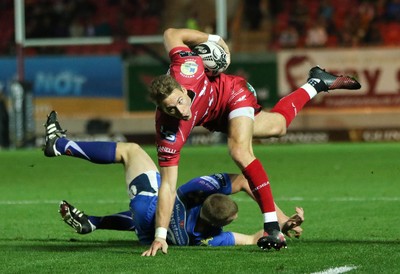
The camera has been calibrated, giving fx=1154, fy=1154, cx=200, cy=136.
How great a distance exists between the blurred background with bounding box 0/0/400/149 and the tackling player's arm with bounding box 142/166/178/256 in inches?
532

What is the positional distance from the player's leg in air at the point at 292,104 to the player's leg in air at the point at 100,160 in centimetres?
103

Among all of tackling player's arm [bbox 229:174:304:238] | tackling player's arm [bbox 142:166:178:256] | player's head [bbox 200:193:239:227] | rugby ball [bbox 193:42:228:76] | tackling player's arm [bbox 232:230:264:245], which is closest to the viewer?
tackling player's arm [bbox 142:166:178:256]

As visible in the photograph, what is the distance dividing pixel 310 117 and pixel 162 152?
45.7 ft

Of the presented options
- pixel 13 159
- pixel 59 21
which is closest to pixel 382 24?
pixel 59 21

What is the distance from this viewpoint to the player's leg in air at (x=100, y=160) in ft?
31.1

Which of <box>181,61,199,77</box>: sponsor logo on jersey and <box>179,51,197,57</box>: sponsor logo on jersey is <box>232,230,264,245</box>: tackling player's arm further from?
<box>179,51,197,57</box>: sponsor logo on jersey

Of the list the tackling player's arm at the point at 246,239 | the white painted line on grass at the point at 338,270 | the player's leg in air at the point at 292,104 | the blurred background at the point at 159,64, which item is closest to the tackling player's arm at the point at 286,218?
the tackling player's arm at the point at 246,239

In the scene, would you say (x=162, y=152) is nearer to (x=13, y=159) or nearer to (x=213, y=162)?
(x=213, y=162)

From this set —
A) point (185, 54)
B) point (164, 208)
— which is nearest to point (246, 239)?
point (164, 208)

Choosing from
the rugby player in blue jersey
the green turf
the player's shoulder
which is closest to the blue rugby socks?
the rugby player in blue jersey

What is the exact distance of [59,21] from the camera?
25.2 metres

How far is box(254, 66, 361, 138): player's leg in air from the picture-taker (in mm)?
9820

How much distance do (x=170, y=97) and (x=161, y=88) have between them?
0.10m

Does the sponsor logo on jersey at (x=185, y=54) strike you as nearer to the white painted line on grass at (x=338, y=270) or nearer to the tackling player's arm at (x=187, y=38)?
the tackling player's arm at (x=187, y=38)
